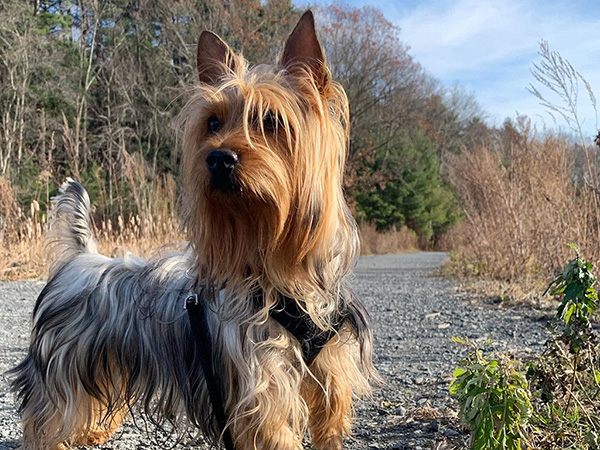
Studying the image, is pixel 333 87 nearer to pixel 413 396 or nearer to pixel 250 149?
pixel 250 149

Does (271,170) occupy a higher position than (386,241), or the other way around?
(271,170)

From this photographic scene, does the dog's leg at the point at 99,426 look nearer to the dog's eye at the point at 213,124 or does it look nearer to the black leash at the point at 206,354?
the black leash at the point at 206,354

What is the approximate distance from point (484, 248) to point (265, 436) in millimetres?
10134

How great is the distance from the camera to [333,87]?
116 inches

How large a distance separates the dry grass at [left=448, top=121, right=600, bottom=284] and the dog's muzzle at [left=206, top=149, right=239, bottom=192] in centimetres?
486

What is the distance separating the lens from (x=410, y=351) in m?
5.55

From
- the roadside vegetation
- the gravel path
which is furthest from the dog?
the roadside vegetation

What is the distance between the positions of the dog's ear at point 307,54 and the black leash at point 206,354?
123 cm

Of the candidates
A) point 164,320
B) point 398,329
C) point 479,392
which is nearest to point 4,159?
point 398,329

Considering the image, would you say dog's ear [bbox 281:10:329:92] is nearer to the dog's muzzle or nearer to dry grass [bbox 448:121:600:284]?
the dog's muzzle

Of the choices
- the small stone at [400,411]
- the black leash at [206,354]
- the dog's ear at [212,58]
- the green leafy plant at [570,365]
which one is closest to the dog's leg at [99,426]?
the black leash at [206,354]

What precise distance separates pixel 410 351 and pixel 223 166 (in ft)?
12.0

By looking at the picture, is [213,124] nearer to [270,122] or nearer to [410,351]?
[270,122]

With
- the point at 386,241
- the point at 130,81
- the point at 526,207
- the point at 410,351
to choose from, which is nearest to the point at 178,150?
the point at 410,351
